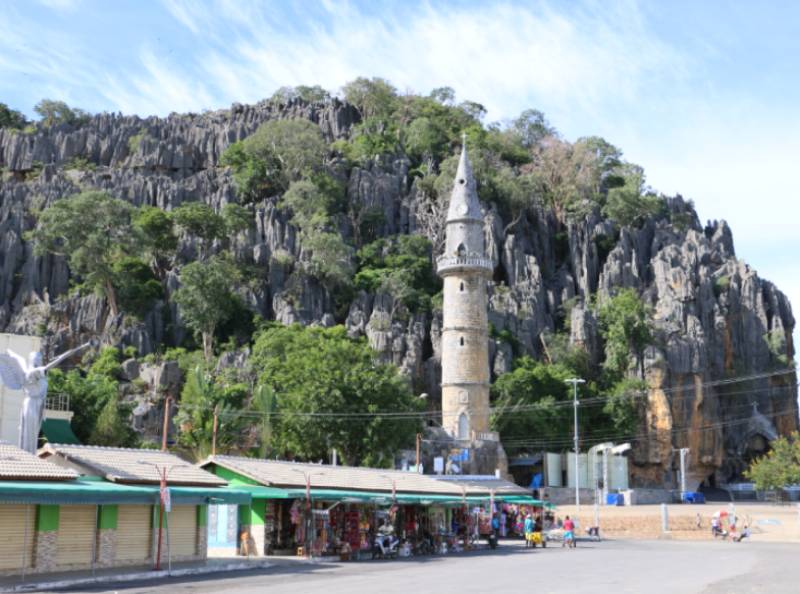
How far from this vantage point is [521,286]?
8588 centimetres

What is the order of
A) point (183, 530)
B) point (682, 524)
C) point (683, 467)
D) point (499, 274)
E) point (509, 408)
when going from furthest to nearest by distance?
point (499, 274) < point (683, 467) < point (509, 408) < point (682, 524) < point (183, 530)

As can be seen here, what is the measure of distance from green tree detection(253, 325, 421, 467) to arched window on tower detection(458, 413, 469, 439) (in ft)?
26.2

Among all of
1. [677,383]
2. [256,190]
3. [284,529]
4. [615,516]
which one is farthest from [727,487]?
[284,529]

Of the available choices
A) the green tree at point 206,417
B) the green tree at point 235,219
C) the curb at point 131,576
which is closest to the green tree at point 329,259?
the green tree at point 235,219

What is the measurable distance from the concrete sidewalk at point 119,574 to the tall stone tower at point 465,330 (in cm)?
3319

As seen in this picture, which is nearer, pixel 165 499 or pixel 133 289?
pixel 165 499

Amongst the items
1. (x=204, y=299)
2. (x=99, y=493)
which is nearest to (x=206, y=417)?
(x=204, y=299)

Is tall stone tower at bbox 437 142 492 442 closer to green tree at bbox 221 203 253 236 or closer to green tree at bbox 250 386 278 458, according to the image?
green tree at bbox 250 386 278 458

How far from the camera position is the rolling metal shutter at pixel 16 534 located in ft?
76.8

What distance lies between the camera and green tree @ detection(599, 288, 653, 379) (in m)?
80.4

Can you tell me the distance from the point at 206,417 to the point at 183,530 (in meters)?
25.8

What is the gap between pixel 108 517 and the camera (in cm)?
2648

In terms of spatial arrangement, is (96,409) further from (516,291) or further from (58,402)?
(516,291)

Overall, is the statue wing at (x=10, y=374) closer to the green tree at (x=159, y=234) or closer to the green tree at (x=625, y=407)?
the green tree at (x=159, y=234)
